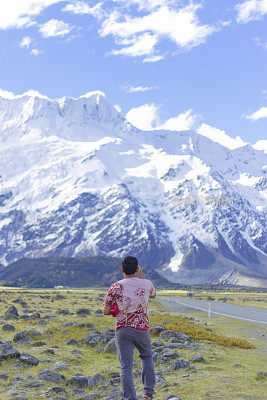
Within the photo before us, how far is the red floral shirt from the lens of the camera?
10.9 meters

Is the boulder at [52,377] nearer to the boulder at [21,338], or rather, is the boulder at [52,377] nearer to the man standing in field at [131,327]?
the man standing in field at [131,327]

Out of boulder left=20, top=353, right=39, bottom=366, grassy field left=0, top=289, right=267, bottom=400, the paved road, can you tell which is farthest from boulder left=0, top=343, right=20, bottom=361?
the paved road

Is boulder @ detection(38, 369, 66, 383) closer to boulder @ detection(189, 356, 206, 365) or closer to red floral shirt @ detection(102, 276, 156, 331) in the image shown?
red floral shirt @ detection(102, 276, 156, 331)

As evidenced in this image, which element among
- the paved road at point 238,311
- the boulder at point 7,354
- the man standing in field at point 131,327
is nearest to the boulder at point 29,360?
the boulder at point 7,354

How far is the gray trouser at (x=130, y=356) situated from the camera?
1070 centimetres

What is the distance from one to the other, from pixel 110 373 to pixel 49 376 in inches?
84.8

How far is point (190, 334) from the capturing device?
83.3 feet

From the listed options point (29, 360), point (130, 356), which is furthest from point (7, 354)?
point (130, 356)

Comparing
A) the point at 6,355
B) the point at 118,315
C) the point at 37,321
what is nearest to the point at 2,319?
the point at 37,321

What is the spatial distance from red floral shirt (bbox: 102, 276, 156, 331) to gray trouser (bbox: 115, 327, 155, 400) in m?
0.17

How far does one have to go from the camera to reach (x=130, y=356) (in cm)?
1078

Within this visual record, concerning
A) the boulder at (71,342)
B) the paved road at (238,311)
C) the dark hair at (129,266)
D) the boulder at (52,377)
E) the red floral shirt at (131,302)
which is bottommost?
the paved road at (238,311)

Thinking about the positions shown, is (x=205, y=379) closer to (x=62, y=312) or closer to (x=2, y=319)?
(x=2, y=319)

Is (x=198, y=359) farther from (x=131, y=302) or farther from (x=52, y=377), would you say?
(x=131, y=302)
